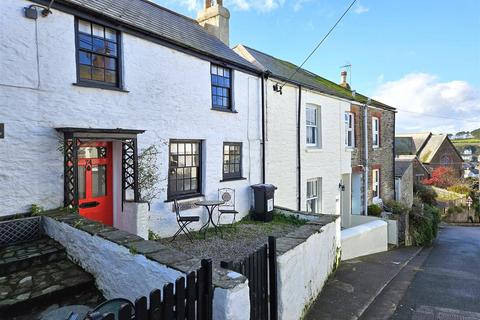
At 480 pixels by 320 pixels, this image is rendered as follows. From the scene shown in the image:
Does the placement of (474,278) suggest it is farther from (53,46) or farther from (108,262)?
(53,46)

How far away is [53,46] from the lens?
6.18 metres

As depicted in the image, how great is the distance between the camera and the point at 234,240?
819 cm

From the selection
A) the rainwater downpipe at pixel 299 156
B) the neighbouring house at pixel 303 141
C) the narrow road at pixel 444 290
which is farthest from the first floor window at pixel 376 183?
the rainwater downpipe at pixel 299 156

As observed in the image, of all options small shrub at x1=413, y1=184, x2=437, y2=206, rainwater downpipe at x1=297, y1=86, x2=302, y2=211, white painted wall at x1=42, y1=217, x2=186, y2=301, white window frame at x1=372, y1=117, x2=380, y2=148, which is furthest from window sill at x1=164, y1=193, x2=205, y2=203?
small shrub at x1=413, y1=184, x2=437, y2=206

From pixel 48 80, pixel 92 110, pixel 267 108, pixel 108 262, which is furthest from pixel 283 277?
pixel 267 108

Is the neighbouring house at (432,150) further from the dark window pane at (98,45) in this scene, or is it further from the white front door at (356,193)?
the dark window pane at (98,45)

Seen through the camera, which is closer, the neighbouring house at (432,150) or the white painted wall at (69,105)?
the white painted wall at (69,105)

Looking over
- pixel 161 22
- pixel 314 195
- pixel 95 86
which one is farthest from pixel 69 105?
pixel 314 195

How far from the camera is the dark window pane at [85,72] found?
6.75 metres

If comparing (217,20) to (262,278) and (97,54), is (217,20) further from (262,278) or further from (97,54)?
(262,278)

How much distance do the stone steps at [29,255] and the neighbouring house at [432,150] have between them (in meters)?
48.7

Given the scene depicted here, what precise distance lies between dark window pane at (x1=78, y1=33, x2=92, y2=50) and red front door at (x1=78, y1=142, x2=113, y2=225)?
2.01 meters

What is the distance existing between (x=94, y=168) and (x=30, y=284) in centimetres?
339

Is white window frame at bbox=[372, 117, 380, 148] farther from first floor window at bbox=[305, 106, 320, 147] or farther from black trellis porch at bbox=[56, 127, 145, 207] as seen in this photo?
black trellis porch at bbox=[56, 127, 145, 207]
